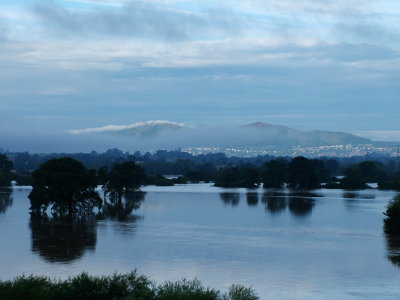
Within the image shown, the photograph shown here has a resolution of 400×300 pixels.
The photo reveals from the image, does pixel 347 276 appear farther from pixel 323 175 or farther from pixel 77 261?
pixel 323 175

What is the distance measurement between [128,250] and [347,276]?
495 inches

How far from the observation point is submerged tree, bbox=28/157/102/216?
57.3 meters

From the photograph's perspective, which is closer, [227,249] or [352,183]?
[227,249]

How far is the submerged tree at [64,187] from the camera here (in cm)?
5731

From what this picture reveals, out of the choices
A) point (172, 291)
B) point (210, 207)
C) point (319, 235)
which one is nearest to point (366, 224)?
point (319, 235)

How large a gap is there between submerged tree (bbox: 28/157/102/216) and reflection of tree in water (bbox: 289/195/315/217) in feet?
62.9

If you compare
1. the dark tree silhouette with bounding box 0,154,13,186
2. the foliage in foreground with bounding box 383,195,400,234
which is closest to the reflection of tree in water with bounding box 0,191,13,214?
the foliage in foreground with bounding box 383,195,400,234

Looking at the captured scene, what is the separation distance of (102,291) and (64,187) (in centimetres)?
3540

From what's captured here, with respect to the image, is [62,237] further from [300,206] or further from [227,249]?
[300,206]

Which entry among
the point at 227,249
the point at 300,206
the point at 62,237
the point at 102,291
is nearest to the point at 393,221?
the point at 227,249

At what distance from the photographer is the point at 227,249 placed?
135 ft

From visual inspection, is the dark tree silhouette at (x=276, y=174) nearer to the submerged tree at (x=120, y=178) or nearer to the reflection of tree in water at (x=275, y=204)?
the reflection of tree in water at (x=275, y=204)

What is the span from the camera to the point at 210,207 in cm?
7462

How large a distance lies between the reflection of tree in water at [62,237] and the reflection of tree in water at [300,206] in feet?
66.9
